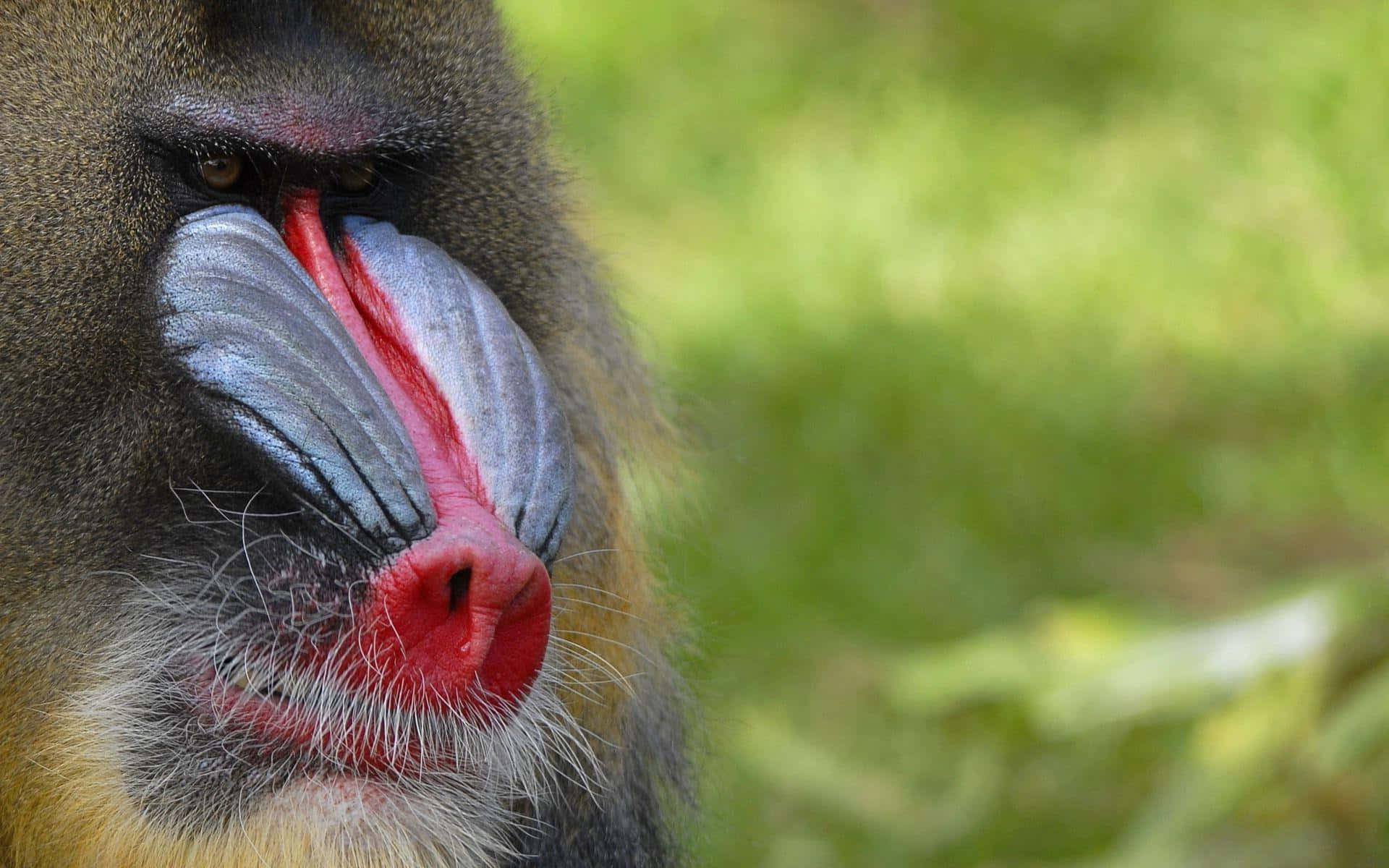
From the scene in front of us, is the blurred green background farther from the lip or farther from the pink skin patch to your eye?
the lip

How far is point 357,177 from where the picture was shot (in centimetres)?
199

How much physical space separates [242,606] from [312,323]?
0.97ft

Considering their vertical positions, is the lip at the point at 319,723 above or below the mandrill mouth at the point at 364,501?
below

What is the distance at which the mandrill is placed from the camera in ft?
5.82

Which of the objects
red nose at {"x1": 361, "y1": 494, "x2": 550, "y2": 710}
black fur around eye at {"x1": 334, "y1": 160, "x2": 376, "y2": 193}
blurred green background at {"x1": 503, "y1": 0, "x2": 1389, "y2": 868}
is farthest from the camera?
blurred green background at {"x1": 503, "y1": 0, "x2": 1389, "y2": 868}

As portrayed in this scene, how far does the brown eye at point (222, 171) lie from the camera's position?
1862mm

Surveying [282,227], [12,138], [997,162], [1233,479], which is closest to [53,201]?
[12,138]

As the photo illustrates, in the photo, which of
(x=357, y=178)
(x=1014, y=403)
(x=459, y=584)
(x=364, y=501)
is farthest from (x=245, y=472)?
(x=1014, y=403)

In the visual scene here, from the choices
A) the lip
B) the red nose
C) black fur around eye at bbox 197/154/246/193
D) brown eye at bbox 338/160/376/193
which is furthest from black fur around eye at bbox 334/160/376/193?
the lip

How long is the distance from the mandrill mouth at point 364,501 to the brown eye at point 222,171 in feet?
0.11

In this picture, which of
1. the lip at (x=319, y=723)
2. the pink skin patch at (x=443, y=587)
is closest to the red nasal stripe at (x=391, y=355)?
the pink skin patch at (x=443, y=587)

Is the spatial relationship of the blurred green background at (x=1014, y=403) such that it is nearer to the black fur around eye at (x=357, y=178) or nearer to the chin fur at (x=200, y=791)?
the black fur around eye at (x=357, y=178)

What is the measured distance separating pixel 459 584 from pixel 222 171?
0.51 metres

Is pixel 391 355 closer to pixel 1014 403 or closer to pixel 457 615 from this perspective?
pixel 457 615
